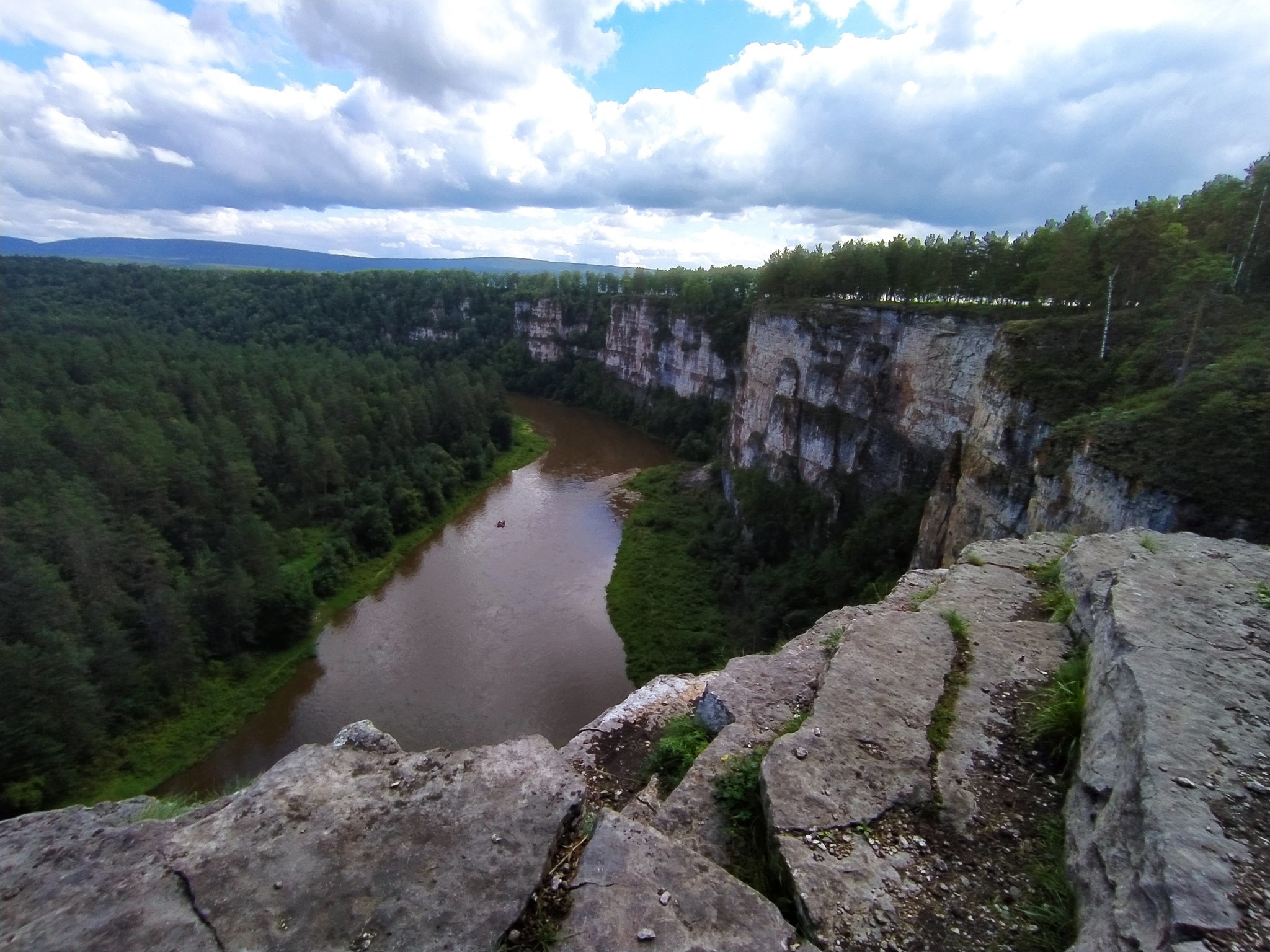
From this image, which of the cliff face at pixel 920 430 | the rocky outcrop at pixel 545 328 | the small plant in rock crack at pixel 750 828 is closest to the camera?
the small plant in rock crack at pixel 750 828

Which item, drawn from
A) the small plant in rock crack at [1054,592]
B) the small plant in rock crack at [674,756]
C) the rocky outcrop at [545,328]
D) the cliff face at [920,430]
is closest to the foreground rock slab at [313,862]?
the small plant in rock crack at [674,756]

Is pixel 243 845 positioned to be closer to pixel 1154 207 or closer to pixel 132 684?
pixel 132 684

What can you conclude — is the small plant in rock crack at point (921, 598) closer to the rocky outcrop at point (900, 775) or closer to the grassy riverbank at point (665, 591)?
the rocky outcrop at point (900, 775)

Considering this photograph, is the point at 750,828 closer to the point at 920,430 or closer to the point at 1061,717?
the point at 1061,717

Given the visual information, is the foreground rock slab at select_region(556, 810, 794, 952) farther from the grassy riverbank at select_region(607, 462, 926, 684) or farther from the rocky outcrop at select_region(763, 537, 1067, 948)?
the grassy riverbank at select_region(607, 462, 926, 684)

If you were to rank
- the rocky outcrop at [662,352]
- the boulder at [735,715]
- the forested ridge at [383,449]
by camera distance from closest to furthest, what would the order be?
1. the boulder at [735,715]
2. the forested ridge at [383,449]
3. the rocky outcrop at [662,352]

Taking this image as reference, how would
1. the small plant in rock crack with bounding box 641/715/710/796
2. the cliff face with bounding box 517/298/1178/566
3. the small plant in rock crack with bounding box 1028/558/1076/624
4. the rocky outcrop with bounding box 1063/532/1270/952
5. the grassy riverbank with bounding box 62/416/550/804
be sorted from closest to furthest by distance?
the rocky outcrop with bounding box 1063/532/1270/952
the small plant in rock crack with bounding box 641/715/710/796
the small plant in rock crack with bounding box 1028/558/1076/624
the cliff face with bounding box 517/298/1178/566
the grassy riverbank with bounding box 62/416/550/804

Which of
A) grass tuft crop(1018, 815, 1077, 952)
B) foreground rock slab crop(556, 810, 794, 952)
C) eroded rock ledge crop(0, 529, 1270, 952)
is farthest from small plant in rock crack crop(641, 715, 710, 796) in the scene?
grass tuft crop(1018, 815, 1077, 952)
